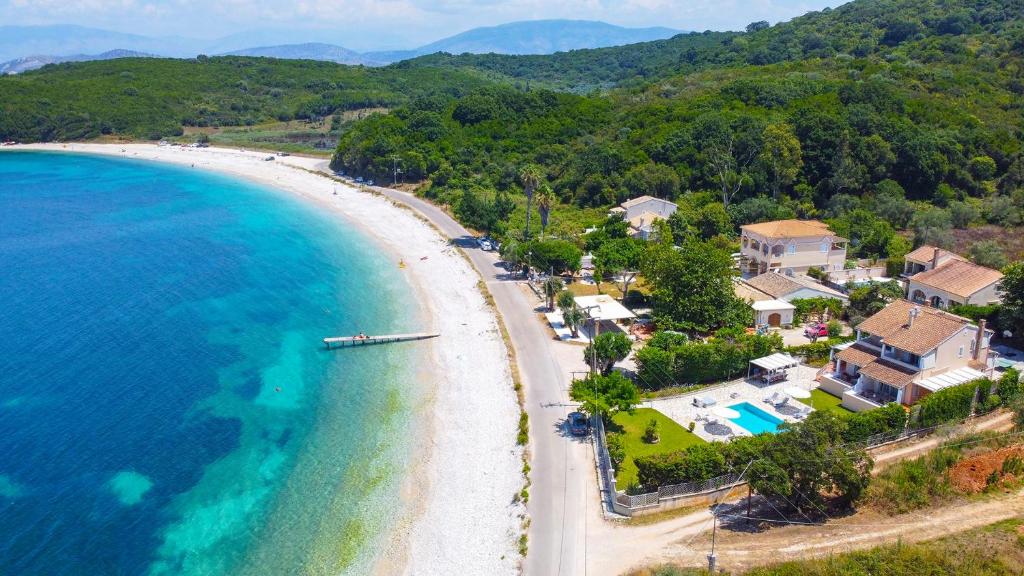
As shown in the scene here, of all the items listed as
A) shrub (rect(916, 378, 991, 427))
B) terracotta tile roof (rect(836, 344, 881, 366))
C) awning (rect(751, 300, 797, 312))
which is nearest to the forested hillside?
awning (rect(751, 300, 797, 312))

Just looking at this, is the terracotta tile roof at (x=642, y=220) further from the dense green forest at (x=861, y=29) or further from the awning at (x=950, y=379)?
the dense green forest at (x=861, y=29)

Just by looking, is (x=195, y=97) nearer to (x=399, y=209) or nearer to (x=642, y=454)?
(x=399, y=209)

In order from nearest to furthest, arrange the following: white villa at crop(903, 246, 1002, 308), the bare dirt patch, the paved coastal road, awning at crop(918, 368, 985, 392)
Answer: the paved coastal road → the bare dirt patch → awning at crop(918, 368, 985, 392) → white villa at crop(903, 246, 1002, 308)

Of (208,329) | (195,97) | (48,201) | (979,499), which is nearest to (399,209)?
(208,329)

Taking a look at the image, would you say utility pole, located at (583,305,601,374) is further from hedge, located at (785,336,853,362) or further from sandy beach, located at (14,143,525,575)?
hedge, located at (785,336,853,362)

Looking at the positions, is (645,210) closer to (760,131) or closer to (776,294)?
(760,131)

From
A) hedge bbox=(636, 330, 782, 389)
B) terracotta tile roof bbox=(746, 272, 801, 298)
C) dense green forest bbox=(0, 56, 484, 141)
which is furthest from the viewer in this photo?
dense green forest bbox=(0, 56, 484, 141)
